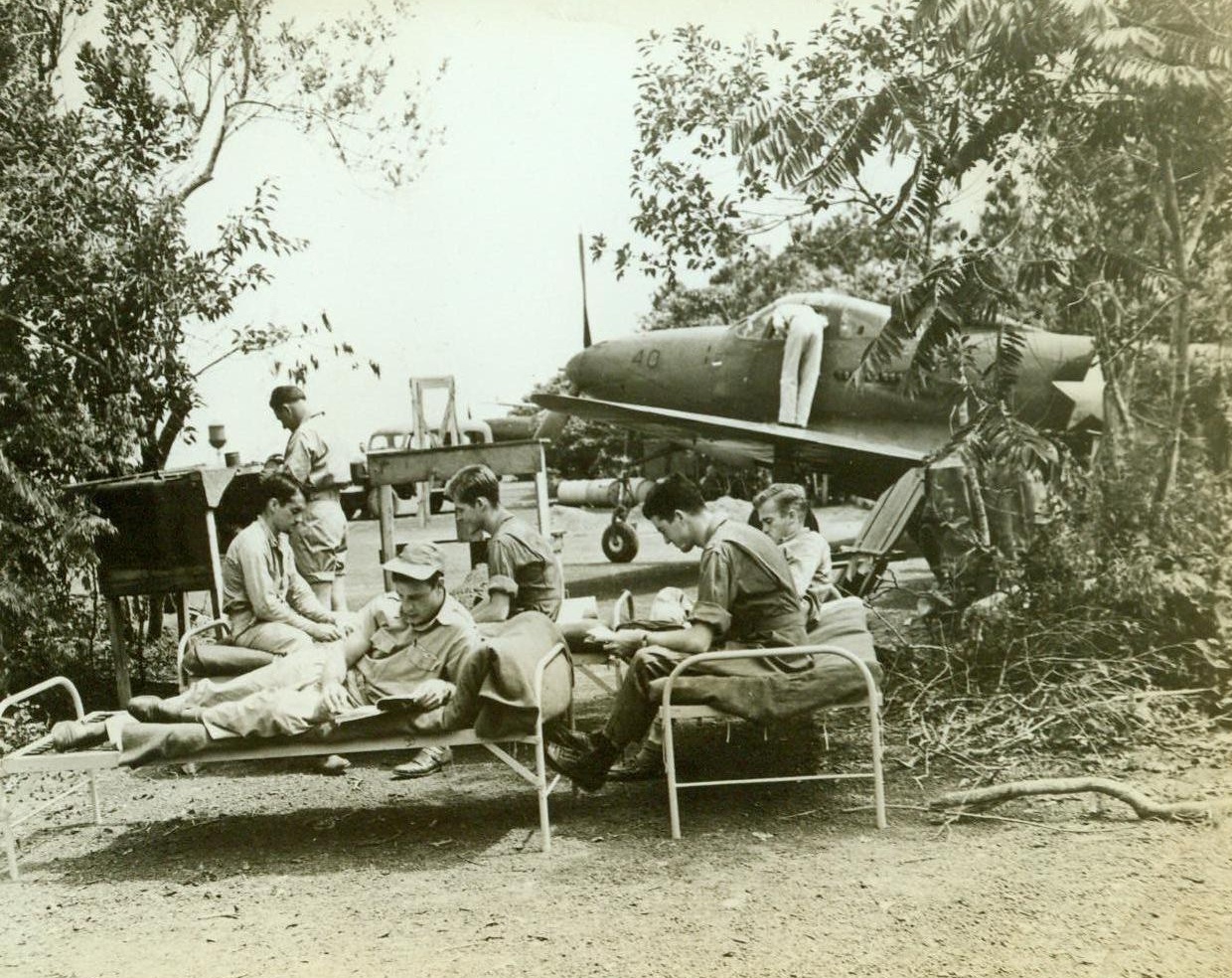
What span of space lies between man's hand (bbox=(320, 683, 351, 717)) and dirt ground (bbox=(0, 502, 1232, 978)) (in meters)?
0.54

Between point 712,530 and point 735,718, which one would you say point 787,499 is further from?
point 735,718

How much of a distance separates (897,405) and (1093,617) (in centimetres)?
452

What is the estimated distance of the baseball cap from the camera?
158 inches

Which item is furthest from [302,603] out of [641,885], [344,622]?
[641,885]

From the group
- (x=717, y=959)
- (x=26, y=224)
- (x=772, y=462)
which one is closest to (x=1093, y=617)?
(x=717, y=959)

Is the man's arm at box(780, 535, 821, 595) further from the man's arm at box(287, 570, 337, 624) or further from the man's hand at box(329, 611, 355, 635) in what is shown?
the man's arm at box(287, 570, 337, 624)

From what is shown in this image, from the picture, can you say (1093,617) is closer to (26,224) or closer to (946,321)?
(946,321)

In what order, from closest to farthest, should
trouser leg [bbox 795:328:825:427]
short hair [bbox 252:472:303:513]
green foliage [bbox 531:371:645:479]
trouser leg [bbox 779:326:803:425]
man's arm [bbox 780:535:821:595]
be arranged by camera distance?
short hair [bbox 252:472:303:513] < man's arm [bbox 780:535:821:595] < trouser leg [bbox 795:328:825:427] < trouser leg [bbox 779:326:803:425] < green foliage [bbox 531:371:645:479]

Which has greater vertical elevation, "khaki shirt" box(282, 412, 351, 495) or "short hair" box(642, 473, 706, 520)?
"khaki shirt" box(282, 412, 351, 495)

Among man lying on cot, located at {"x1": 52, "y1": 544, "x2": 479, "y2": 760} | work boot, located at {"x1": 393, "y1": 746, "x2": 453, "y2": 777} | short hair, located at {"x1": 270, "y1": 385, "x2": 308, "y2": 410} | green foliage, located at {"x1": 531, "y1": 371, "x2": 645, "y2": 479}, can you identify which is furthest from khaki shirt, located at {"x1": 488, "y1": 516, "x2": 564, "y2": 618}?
green foliage, located at {"x1": 531, "y1": 371, "x2": 645, "y2": 479}

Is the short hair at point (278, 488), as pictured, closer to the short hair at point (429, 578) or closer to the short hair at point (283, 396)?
the short hair at point (429, 578)

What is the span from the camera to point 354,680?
416cm

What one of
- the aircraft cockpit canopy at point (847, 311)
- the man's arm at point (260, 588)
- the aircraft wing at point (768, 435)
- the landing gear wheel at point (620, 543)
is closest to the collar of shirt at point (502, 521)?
the man's arm at point (260, 588)

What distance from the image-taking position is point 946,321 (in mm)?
5543
